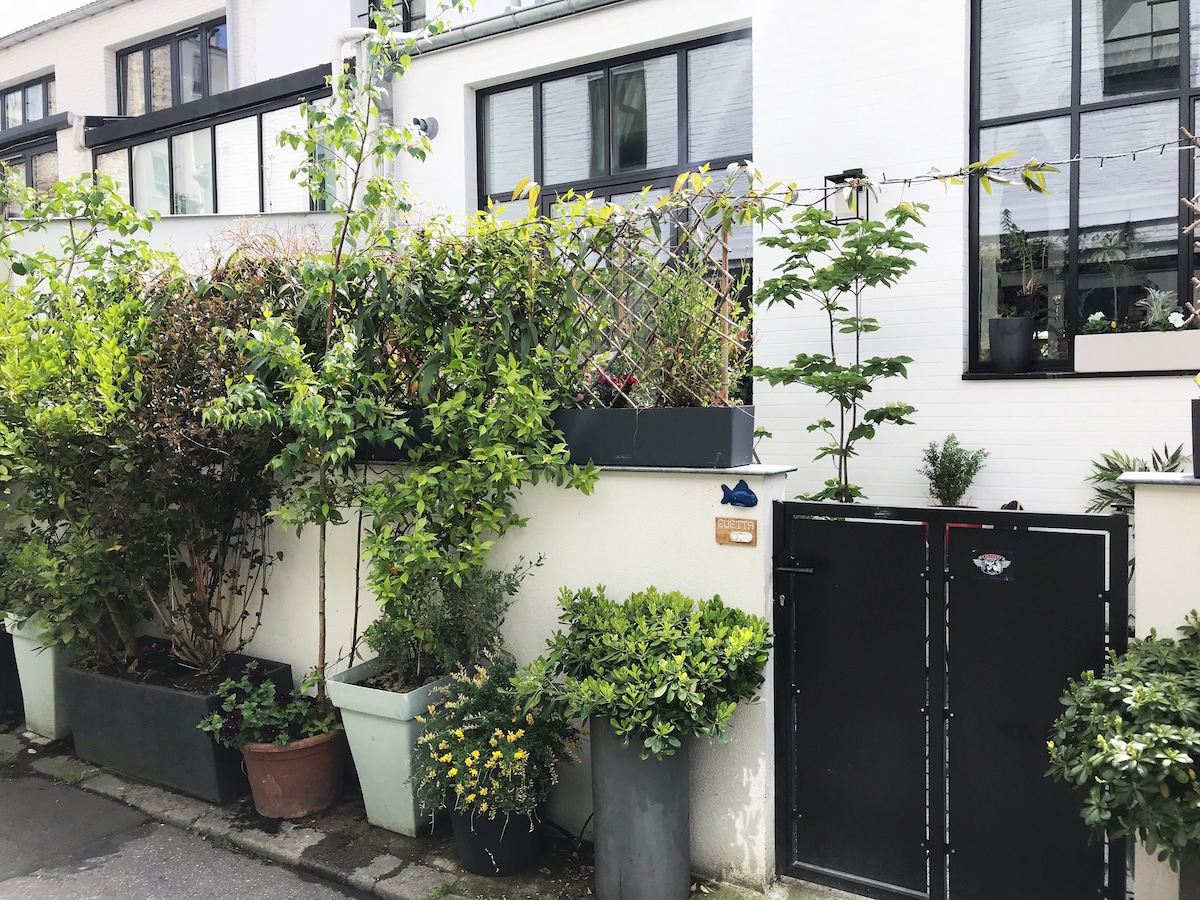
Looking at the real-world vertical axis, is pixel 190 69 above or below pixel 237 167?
above

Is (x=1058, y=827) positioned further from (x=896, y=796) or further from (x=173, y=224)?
(x=173, y=224)

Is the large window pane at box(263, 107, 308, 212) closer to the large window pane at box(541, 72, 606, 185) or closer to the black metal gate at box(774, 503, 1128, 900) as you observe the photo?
the large window pane at box(541, 72, 606, 185)

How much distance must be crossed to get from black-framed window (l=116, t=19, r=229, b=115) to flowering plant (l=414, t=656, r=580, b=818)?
11615 mm

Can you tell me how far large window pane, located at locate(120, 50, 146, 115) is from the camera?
520 inches

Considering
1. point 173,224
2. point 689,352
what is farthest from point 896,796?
point 173,224

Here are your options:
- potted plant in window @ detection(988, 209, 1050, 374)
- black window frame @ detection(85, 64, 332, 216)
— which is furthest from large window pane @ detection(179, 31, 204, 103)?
potted plant in window @ detection(988, 209, 1050, 374)

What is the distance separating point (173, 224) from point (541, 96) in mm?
4245

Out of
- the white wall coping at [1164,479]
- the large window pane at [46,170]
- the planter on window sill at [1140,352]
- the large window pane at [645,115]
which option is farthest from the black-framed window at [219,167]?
the white wall coping at [1164,479]

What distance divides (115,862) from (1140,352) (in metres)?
6.37

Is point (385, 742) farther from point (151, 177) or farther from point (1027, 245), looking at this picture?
point (151, 177)

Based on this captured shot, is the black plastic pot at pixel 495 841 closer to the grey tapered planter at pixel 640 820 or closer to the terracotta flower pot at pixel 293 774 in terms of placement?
the grey tapered planter at pixel 640 820

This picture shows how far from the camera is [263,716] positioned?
4.26m

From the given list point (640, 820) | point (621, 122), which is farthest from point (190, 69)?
point (640, 820)

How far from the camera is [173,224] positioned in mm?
9164
